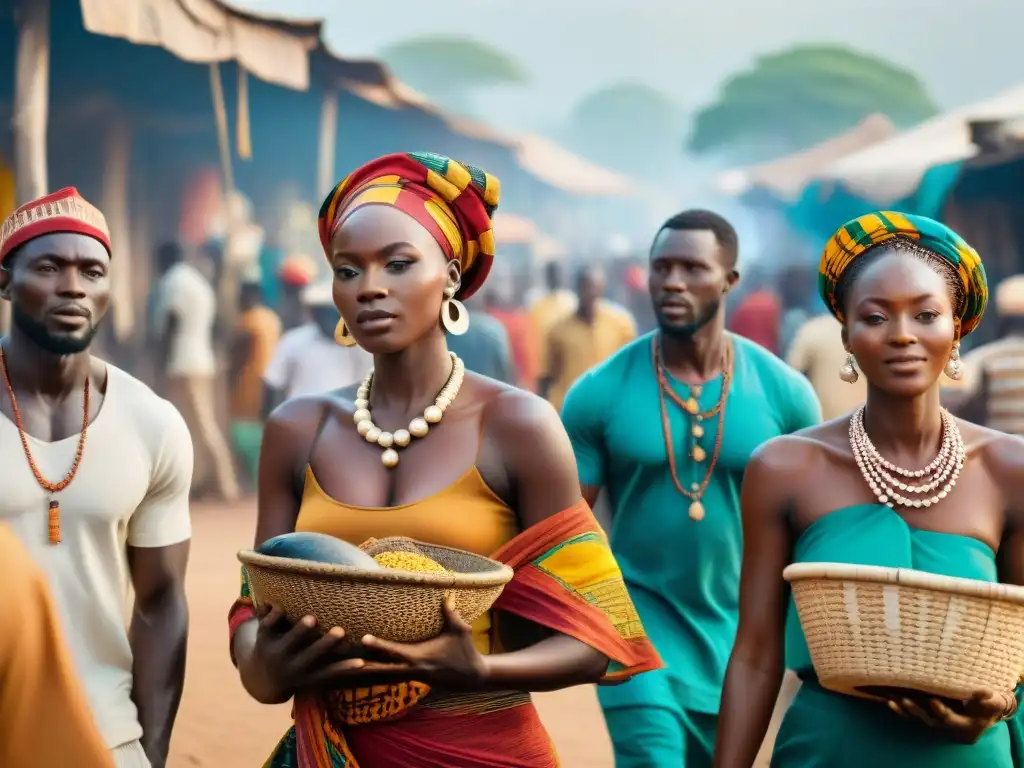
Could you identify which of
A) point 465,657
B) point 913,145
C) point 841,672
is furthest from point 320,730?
point 913,145

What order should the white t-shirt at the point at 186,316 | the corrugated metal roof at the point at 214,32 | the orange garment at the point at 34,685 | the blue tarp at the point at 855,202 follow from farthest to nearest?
Answer: the blue tarp at the point at 855,202 < the white t-shirt at the point at 186,316 < the corrugated metal roof at the point at 214,32 < the orange garment at the point at 34,685

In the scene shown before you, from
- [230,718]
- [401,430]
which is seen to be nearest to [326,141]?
[230,718]

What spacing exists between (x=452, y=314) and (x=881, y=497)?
3.59ft

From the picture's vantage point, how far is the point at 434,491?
3.65 metres

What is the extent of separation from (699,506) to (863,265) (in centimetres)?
230

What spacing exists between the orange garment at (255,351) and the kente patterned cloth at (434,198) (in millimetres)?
14969

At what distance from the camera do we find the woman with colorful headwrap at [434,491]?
11.6ft

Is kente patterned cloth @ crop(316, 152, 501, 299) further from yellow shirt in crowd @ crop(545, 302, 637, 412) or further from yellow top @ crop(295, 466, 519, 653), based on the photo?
yellow shirt in crowd @ crop(545, 302, 637, 412)

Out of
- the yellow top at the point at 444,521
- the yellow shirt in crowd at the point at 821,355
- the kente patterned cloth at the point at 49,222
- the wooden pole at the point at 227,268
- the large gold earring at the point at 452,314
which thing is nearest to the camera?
the yellow top at the point at 444,521

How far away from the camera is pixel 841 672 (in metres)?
3.51

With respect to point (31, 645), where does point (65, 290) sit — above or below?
above

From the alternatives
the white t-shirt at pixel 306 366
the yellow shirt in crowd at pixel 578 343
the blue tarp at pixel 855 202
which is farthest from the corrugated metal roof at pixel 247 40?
the blue tarp at pixel 855 202

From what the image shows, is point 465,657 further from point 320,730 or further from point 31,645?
point 31,645

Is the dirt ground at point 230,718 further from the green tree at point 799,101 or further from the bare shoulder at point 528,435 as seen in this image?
the green tree at point 799,101
